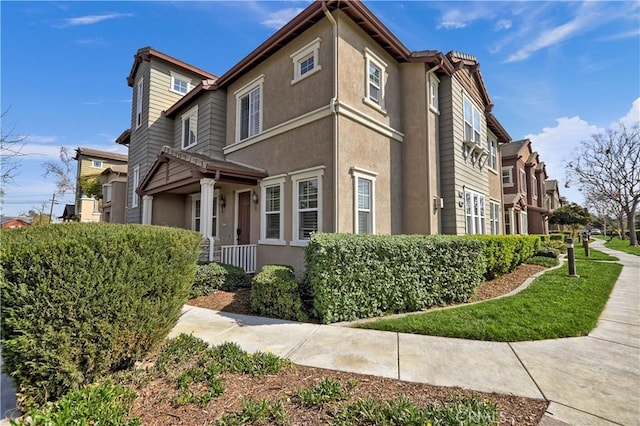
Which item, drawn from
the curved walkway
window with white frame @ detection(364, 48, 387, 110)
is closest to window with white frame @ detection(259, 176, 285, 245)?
window with white frame @ detection(364, 48, 387, 110)

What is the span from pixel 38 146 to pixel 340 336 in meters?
11.7

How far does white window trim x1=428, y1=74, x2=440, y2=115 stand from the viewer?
10297mm

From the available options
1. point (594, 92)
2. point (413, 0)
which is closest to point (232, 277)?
point (413, 0)

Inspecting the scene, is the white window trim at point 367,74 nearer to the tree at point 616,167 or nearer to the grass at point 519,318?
the grass at point 519,318

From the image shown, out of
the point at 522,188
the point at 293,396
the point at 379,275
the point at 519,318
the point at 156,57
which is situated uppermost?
the point at 156,57

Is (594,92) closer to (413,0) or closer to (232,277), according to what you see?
(413,0)

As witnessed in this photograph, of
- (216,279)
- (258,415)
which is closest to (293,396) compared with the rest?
(258,415)

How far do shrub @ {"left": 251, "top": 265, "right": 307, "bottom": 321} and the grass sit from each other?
1.36 meters

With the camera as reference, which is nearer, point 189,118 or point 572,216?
point 189,118

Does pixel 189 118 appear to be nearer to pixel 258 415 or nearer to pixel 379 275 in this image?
pixel 379 275

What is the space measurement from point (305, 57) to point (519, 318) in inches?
346

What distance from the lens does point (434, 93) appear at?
10.7 metres

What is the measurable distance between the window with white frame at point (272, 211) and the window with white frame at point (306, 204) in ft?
2.02

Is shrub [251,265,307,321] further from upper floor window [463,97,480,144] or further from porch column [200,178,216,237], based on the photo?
upper floor window [463,97,480,144]
